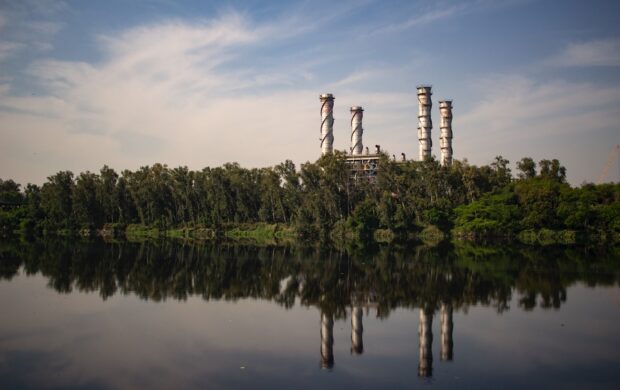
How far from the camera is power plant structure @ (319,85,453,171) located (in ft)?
206

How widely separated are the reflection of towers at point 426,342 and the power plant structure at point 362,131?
4509 centimetres

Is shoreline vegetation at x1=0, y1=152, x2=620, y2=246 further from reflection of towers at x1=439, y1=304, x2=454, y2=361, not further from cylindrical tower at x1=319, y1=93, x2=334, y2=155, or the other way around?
reflection of towers at x1=439, y1=304, x2=454, y2=361

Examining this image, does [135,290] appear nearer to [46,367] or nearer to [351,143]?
[46,367]

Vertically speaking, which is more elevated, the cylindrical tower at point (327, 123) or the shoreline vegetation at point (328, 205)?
the cylindrical tower at point (327, 123)

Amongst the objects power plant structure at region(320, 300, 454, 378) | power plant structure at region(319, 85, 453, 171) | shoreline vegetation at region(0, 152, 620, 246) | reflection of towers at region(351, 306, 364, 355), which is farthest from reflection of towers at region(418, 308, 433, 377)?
power plant structure at region(319, 85, 453, 171)

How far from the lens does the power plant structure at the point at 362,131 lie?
2474 inches

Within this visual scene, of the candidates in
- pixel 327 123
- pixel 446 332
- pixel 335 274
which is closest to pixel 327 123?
pixel 327 123

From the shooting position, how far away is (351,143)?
215 feet

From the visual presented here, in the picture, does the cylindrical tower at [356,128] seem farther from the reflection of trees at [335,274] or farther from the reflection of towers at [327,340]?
the reflection of towers at [327,340]

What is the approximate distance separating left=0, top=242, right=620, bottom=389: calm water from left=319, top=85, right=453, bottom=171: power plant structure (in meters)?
34.4

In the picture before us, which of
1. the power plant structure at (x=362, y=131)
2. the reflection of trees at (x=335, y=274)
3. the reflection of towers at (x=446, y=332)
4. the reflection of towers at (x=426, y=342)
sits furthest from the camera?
the power plant structure at (x=362, y=131)

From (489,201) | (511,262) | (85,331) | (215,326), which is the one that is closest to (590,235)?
(489,201)

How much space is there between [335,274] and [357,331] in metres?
10.7

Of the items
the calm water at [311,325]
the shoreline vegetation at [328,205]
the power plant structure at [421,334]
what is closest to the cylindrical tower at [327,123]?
the shoreline vegetation at [328,205]
